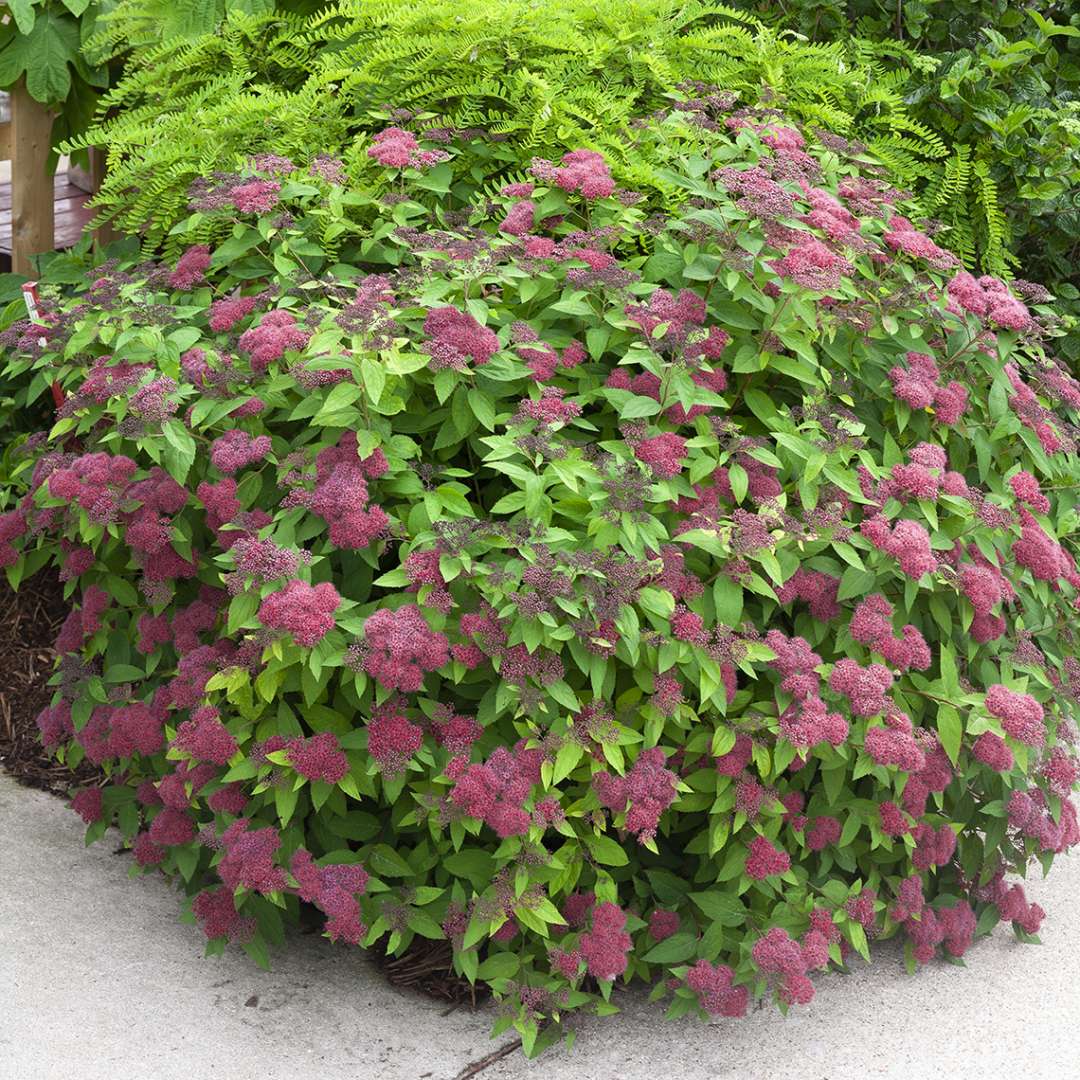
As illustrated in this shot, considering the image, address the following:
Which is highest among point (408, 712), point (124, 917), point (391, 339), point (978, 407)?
point (391, 339)

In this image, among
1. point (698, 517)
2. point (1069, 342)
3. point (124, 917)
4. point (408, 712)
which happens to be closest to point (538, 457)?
point (698, 517)

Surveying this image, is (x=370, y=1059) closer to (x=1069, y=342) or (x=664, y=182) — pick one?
(x=664, y=182)

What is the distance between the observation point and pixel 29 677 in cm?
367

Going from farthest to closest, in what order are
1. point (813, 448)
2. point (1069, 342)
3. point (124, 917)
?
point (1069, 342) → point (124, 917) → point (813, 448)

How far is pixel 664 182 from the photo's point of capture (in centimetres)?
286

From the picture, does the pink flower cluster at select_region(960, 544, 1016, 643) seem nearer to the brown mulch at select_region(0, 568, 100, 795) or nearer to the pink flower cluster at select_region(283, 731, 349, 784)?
the pink flower cluster at select_region(283, 731, 349, 784)

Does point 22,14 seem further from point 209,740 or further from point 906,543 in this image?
point 906,543

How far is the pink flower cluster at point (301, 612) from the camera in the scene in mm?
2238

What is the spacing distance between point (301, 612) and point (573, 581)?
0.47 meters

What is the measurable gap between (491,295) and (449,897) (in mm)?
1190

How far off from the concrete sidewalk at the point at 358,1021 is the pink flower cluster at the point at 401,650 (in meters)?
0.75

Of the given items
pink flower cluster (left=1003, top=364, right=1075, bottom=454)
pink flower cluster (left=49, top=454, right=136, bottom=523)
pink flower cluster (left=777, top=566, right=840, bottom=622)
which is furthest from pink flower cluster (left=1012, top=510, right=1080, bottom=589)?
pink flower cluster (left=49, top=454, right=136, bottom=523)

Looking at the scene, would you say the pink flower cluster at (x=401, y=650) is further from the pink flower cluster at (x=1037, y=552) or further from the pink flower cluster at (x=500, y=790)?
the pink flower cluster at (x=1037, y=552)

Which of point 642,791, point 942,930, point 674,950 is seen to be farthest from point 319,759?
point 942,930
